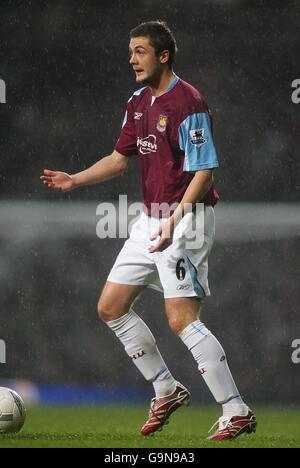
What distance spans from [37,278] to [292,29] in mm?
3106

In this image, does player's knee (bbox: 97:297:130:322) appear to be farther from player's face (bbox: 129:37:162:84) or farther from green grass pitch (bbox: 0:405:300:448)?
player's face (bbox: 129:37:162:84)

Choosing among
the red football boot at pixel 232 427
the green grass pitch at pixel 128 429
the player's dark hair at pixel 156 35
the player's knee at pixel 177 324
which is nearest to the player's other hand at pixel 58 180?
the player's dark hair at pixel 156 35

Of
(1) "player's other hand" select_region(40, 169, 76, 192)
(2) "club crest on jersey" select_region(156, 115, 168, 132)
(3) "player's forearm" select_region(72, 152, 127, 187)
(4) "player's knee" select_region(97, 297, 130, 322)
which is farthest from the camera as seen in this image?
(3) "player's forearm" select_region(72, 152, 127, 187)

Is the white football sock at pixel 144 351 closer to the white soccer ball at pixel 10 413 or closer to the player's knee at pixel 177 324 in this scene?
the player's knee at pixel 177 324

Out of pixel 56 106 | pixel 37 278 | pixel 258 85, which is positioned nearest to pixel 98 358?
pixel 37 278

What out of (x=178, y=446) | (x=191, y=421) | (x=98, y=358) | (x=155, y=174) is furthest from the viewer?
(x=98, y=358)

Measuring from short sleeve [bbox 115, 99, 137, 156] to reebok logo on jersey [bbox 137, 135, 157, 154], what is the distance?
0.18 meters

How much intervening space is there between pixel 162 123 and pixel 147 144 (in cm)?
13

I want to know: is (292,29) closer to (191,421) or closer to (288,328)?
(288,328)

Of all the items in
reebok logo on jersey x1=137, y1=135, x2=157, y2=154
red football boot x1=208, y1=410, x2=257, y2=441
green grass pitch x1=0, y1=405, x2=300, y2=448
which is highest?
reebok logo on jersey x1=137, y1=135, x2=157, y2=154

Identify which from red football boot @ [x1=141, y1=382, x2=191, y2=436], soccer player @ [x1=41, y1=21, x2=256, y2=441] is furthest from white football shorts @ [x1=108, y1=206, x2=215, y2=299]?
red football boot @ [x1=141, y1=382, x2=191, y2=436]

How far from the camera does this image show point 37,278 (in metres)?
8.58

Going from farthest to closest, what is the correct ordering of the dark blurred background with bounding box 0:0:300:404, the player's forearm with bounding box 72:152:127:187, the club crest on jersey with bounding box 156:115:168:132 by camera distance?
the dark blurred background with bounding box 0:0:300:404 < the player's forearm with bounding box 72:152:127:187 < the club crest on jersey with bounding box 156:115:168:132

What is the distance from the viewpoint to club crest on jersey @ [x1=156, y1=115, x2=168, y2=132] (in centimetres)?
451
